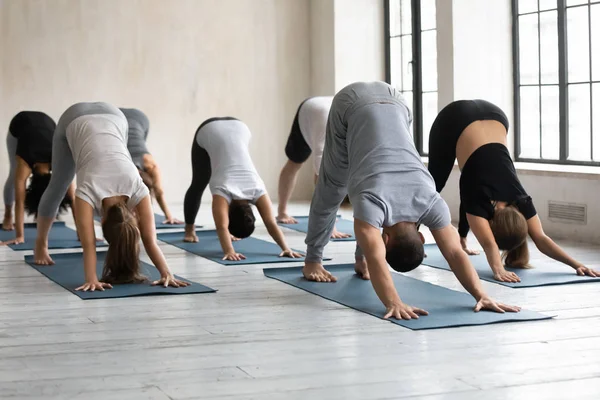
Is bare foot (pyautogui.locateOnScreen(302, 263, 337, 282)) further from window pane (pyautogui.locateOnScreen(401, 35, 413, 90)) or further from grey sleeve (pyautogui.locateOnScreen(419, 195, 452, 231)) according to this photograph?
window pane (pyautogui.locateOnScreen(401, 35, 413, 90))

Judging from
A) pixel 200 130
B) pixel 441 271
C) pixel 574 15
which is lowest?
pixel 441 271

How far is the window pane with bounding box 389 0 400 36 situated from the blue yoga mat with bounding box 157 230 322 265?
340 centimetres

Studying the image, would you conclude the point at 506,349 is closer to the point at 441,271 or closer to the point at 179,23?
the point at 441,271

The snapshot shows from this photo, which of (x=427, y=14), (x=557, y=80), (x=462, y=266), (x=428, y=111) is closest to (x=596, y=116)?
(x=557, y=80)

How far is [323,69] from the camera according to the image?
31.3ft

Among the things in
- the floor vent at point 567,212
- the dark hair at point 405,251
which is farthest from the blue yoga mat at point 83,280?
the floor vent at point 567,212

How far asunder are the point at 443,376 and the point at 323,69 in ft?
22.7

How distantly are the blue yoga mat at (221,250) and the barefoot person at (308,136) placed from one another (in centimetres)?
66

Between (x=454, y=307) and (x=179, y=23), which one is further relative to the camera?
(x=179, y=23)

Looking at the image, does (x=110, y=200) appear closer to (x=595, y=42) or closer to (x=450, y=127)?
(x=450, y=127)

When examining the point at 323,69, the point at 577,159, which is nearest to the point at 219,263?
the point at 577,159

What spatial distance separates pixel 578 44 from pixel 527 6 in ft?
2.33

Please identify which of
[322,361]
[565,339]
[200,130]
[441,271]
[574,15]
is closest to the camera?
[322,361]

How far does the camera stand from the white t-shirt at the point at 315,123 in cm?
664
